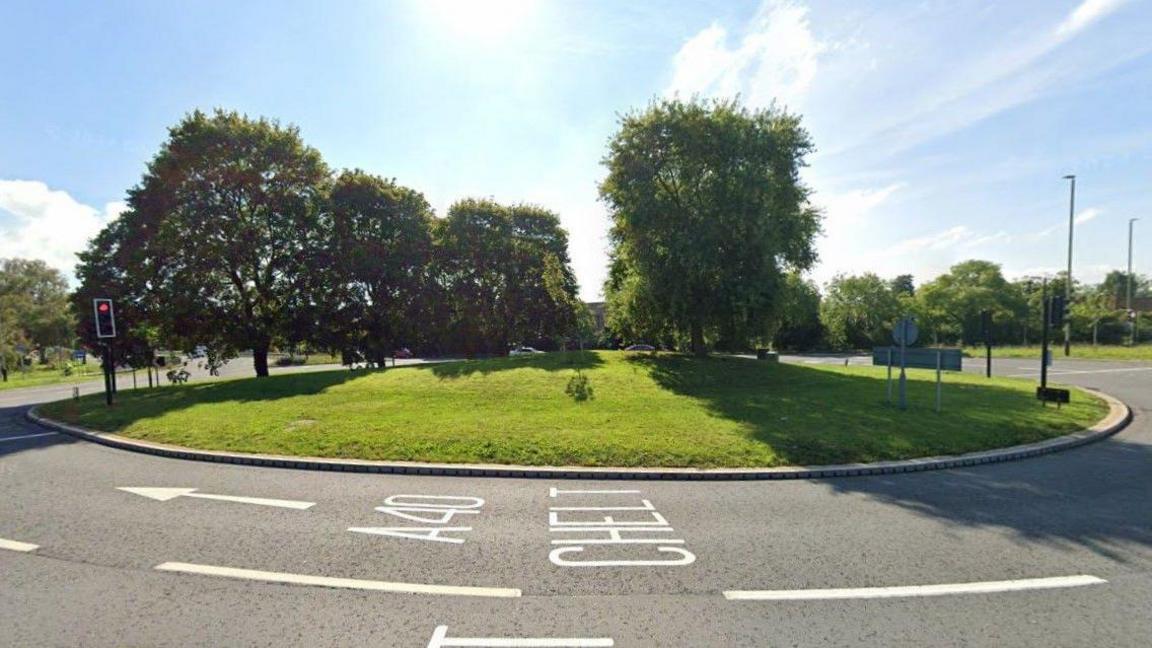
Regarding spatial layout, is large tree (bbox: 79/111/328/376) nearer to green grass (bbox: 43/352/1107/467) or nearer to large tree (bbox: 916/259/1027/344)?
green grass (bbox: 43/352/1107/467)

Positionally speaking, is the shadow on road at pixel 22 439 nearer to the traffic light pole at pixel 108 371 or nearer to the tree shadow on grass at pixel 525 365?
the traffic light pole at pixel 108 371

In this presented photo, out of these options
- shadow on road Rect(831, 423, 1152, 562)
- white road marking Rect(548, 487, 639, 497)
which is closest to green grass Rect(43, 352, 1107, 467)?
shadow on road Rect(831, 423, 1152, 562)

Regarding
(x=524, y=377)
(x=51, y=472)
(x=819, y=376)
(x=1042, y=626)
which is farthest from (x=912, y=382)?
(x=51, y=472)

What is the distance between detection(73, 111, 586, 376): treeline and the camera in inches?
839

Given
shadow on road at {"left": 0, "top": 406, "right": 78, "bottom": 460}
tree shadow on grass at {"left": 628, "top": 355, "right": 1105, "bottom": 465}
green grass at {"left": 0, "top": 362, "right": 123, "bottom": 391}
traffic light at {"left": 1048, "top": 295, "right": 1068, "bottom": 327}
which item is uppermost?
traffic light at {"left": 1048, "top": 295, "right": 1068, "bottom": 327}

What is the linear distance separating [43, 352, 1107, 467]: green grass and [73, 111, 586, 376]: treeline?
4864mm

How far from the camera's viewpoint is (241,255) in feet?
70.9

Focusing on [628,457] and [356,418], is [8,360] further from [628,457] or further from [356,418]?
[628,457]

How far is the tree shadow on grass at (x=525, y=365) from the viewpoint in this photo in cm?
1739

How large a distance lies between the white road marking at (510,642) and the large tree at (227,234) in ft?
73.7

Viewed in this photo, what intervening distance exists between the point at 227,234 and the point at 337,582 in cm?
2230

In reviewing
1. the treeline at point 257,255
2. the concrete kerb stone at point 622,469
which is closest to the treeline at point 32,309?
the treeline at point 257,255

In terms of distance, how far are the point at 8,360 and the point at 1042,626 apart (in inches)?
2530

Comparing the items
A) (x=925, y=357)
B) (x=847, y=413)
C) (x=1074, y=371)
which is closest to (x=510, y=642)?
(x=847, y=413)
